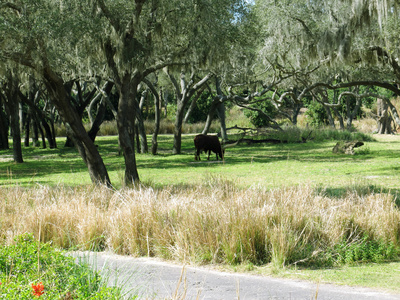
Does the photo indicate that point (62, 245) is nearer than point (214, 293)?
No

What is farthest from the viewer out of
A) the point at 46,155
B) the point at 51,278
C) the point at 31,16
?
the point at 46,155

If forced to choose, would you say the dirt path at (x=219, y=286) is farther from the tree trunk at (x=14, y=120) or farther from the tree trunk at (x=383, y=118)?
the tree trunk at (x=383, y=118)

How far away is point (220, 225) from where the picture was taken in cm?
749

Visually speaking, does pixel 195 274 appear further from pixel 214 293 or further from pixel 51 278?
pixel 51 278

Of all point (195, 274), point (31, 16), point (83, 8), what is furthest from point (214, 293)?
point (83, 8)

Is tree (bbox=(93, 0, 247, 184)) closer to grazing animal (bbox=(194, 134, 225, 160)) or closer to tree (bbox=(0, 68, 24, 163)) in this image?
grazing animal (bbox=(194, 134, 225, 160))

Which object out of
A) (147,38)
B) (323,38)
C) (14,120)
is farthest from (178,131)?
(147,38)

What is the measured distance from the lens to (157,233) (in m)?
7.75

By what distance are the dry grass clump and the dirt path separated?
0.66 metres

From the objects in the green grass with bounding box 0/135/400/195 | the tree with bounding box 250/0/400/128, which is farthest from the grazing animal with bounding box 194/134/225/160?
the tree with bounding box 250/0/400/128

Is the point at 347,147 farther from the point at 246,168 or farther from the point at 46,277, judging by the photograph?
the point at 46,277

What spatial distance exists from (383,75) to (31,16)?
22.2 metres

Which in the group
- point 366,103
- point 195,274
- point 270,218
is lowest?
point 195,274

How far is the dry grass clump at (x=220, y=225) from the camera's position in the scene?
23.8 ft
